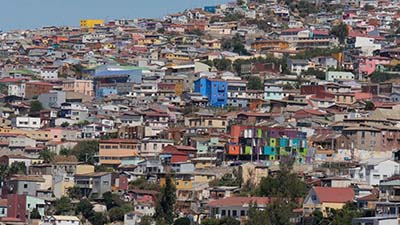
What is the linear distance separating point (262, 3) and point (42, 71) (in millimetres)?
25752

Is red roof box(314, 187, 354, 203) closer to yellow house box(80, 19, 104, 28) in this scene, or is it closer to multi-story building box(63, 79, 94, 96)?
multi-story building box(63, 79, 94, 96)

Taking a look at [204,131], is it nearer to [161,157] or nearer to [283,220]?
[161,157]

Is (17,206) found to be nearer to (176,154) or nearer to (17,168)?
(17,168)

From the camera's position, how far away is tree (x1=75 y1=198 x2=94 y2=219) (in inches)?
1700

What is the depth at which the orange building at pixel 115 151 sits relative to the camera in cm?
4953

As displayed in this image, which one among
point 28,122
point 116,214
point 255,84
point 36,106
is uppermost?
point 255,84

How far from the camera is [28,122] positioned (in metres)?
57.1

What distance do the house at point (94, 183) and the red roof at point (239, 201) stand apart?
4.27 m

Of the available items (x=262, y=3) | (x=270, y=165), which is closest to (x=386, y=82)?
(x=270, y=165)

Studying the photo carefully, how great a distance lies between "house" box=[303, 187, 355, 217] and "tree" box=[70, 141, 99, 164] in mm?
10706

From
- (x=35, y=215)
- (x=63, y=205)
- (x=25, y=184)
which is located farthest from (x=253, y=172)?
(x=25, y=184)

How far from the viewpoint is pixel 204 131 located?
52.2m

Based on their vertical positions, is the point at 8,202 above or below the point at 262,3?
below

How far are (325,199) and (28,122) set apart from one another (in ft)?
62.9
